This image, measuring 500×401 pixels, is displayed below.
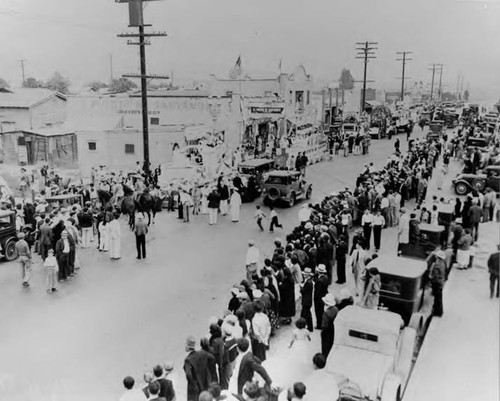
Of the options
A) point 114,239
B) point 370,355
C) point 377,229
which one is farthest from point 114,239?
point 370,355

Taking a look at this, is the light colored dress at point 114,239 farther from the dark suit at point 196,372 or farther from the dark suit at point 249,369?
the dark suit at point 249,369

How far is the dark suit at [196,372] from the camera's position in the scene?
16.8ft

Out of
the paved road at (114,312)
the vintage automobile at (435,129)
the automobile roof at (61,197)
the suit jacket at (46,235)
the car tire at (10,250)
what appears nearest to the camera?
the paved road at (114,312)

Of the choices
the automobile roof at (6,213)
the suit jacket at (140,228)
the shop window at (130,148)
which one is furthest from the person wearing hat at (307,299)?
the shop window at (130,148)

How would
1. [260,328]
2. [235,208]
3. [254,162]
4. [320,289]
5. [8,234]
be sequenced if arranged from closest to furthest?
[260,328] < [320,289] < [8,234] < [235,208] < [254,162]

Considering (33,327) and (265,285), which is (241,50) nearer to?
(265,285)

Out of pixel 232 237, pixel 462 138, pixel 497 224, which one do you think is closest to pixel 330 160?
pixel 462 138

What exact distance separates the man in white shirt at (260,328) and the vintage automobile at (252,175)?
7272mm

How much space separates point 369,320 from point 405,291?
1.05m

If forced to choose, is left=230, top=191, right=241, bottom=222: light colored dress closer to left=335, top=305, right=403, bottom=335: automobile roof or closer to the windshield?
the windshield

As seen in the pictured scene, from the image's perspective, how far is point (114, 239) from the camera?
952 centimetres

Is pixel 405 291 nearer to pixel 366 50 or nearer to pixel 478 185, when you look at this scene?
pixel 366 50

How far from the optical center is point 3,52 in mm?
9406

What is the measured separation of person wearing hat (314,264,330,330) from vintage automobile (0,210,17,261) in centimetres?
547
